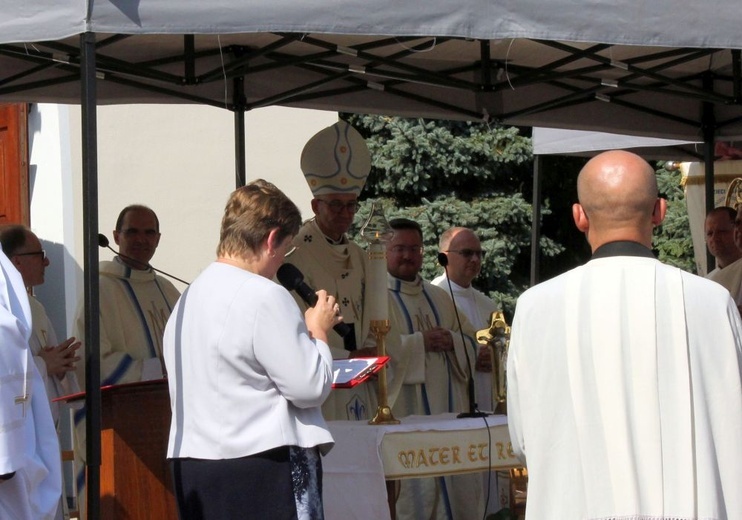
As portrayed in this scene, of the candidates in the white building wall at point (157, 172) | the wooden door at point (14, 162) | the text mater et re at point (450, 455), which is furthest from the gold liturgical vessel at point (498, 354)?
the wooden door at point (14, 162)

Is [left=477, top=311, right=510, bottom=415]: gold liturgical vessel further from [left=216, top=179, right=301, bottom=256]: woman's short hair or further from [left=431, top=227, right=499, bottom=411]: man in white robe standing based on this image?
[left=216, top=179, right=301, bottom=256]: woman's short hair

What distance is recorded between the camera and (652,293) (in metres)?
3.11

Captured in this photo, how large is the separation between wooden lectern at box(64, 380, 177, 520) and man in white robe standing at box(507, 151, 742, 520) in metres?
2.30

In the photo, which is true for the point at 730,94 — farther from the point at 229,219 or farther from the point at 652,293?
the point at 652,293

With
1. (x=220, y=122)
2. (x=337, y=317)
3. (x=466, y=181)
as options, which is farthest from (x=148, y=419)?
(x=466, y=181)

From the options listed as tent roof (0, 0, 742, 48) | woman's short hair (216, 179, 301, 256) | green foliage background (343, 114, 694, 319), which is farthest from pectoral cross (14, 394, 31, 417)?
green foliage background (343, 114, 694, 319)

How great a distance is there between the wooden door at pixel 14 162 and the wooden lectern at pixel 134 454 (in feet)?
18.3

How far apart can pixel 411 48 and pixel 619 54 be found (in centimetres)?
139

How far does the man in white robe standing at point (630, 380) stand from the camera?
3.08m

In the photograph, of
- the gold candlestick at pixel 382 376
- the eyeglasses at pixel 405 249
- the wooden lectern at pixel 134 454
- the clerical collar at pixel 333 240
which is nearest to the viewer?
the wooden lectern at pixel 134 454

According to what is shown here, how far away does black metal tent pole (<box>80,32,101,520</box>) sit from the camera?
4.48 metres

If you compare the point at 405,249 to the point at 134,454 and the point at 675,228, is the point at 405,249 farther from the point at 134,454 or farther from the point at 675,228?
the point at 675,228

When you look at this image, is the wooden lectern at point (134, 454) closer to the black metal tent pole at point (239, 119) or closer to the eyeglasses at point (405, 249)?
the black metal tent pole at point (239, 119)

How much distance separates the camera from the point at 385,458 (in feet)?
17.4
